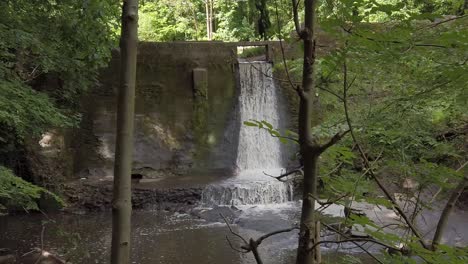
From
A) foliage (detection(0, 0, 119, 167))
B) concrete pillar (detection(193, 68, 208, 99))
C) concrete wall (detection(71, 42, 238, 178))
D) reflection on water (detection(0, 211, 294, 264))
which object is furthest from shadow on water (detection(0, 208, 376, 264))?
concrete pillar (detection(193, 68, 208, 99))

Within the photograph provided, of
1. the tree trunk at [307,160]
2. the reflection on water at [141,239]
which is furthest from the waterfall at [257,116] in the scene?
the tree trunk at [307,160]

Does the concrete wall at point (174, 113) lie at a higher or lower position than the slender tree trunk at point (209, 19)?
lower

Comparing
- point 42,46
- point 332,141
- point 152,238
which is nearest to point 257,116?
point 152,238

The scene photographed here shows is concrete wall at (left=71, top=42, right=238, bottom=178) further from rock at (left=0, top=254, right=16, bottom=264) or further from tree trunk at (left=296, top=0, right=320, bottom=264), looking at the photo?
tree trunk at (left=296, top=0, right=320, bottom=264)

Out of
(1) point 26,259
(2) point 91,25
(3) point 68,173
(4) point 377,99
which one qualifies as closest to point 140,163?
(3) point 68,173

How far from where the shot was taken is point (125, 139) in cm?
209

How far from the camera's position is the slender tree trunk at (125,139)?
2055 millimetres

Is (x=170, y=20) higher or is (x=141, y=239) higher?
(x=170, y=20)

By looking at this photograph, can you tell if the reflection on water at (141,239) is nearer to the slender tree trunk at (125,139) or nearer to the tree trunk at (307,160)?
the slender tree trunk at (125,139)

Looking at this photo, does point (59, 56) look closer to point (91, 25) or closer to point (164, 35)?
point (91, 25)

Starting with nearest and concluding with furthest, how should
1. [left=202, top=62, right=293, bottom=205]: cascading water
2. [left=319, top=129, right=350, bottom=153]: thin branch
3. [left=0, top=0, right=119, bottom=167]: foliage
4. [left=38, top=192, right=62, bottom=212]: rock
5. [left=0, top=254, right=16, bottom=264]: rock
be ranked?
[left=319, top=129, right=350, bottom=153]: thin branch
[left=0, top=0, right=119, bottom=167]: foliage
[left=0, top=254, right=16, bottom=264]: rock
[left=38, top=192, right=62, bottom=212]: rock
[left=202, top=62, right=293, bottom=205]: cascading water

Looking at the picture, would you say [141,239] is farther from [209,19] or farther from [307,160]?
[209,19]

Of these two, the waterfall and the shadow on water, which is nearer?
the shadow on water

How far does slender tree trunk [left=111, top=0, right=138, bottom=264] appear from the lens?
2055mm
